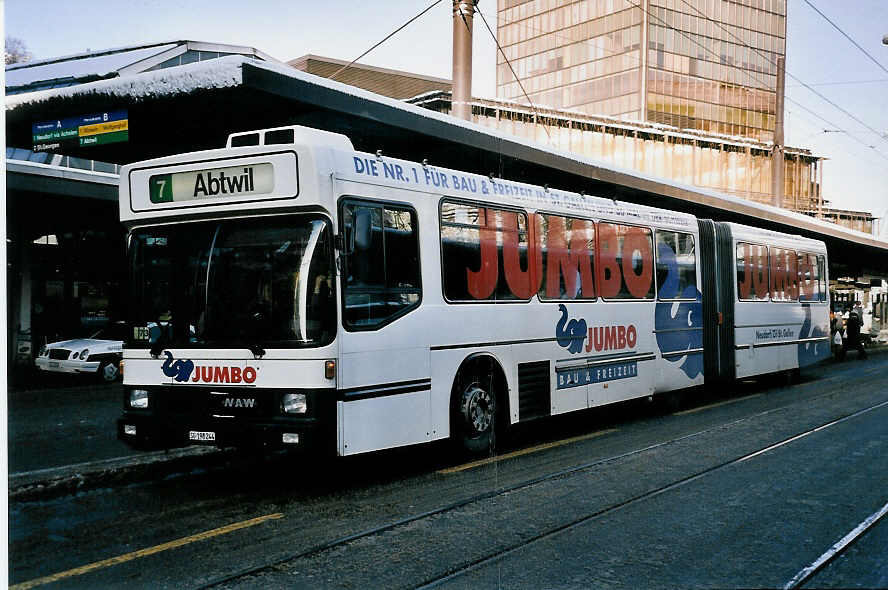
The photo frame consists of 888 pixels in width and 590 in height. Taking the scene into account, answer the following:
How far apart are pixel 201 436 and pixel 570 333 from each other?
5032 millimetres

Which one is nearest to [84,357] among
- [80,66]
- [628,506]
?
[80,66]

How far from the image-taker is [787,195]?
85438 millimetres

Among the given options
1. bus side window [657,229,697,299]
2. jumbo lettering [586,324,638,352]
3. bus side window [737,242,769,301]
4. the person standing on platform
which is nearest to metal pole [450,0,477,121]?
bus side window [657,229,697,299]

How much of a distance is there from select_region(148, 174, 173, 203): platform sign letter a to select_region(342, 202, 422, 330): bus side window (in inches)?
69.2

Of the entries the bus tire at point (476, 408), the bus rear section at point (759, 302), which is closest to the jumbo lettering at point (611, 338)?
the bus tire at point (476, 408)

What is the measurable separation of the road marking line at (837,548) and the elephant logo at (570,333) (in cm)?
446

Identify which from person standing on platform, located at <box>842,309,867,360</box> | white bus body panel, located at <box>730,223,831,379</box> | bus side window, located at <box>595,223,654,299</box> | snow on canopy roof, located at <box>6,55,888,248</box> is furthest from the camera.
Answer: person standing on platform, located at <box>842,309,867,360</box>

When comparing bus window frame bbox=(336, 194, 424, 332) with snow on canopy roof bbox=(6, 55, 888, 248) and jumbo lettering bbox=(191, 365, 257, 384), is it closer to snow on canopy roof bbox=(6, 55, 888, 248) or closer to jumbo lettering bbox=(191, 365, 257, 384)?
jumbo lettering bbox=(191, 365, 257, 384)

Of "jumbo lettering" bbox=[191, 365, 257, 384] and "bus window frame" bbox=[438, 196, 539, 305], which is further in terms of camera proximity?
"bus window frame" bbox=[438, 196, 539, 305]

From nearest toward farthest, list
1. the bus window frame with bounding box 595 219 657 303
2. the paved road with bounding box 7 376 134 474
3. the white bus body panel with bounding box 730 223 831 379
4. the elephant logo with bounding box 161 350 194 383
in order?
the elephant logo with bounding box 161 350 194 383
the paved road with bounding box 7 376 134 474
the bus window frame with bounding box 595 219 657 303
the white bus body panel with bounding box 730 223 831 379

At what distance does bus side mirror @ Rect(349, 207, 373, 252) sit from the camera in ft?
25.3

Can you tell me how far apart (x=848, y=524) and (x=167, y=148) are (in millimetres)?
12802

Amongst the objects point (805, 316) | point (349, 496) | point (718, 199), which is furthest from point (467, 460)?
point (718, 199)

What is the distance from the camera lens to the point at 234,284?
7.66 m
